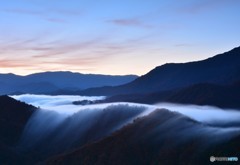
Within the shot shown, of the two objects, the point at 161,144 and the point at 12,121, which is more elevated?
the point at 12,121

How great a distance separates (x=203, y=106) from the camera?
Result: 183 m

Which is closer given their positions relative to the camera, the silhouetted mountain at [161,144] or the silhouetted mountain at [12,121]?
the silhouetted mountain at [161,144]

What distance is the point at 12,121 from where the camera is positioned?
15612 centimetres

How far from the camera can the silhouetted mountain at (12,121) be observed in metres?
126

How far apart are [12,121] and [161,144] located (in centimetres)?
8553

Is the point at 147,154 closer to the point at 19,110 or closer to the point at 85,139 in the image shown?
the point at 85,139

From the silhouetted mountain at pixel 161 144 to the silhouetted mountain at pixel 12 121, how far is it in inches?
1259

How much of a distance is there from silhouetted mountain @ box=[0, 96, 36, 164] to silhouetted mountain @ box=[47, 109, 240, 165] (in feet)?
105

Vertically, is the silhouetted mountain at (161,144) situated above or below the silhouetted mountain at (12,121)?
below

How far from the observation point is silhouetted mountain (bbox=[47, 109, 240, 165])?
7669 cm

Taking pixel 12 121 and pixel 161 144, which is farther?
pixel 12 121

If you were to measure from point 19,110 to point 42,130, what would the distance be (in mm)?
14589

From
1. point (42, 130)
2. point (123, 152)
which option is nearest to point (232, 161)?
point (123, 152)

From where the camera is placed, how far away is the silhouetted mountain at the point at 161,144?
76.7 m
